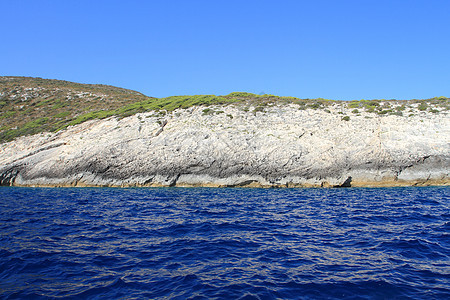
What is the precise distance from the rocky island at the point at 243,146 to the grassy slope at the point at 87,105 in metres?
0.41

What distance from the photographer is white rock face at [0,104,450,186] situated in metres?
36.3

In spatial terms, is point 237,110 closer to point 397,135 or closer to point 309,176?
point 309,176

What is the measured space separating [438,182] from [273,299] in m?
37.0

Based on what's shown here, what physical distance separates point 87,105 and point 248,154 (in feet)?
146

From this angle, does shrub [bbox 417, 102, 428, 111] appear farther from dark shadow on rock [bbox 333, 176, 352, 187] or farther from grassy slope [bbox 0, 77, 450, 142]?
dark shadow on rock [bbox 333, 176, 352, 187]

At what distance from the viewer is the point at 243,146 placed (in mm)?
40219

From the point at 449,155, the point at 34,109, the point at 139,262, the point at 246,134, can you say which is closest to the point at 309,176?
the point at 246,134

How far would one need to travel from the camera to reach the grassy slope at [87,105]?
50719mm

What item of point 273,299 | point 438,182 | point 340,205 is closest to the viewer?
point 273,299

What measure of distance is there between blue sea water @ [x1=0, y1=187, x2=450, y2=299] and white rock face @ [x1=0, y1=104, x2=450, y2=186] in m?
18.5

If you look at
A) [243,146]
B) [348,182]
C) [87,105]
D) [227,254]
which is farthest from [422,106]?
[87,105]

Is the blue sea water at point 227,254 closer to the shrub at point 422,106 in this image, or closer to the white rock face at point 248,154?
the white rock face at point 248,154

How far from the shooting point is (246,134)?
4294 cm

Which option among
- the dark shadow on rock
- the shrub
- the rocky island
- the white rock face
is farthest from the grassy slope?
the dark shadow on rock
